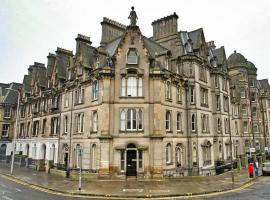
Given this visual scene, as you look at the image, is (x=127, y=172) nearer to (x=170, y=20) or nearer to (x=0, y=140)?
(x=170, y=20)

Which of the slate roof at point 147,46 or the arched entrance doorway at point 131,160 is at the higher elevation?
the slate roof at point 147,46

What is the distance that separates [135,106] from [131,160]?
19.4ft

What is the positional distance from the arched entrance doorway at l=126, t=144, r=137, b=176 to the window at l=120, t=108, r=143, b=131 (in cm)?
201

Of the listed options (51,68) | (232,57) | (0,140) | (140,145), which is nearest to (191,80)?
(140,145)

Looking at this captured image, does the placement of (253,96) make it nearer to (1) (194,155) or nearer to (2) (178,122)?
(1) (194,155)

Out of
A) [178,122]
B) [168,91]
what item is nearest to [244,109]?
[178,122]

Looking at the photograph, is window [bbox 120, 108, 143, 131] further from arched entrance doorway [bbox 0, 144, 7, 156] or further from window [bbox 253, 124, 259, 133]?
window [bbox 253, 124, 259, 133]

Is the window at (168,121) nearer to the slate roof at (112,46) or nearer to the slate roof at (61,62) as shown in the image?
the slate roof at (112,46)

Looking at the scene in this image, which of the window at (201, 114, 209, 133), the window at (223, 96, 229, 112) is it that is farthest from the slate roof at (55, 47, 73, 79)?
the window at (223, 96, 229, 112)

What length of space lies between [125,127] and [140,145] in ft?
8.38

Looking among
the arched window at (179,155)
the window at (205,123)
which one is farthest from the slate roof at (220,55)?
the arched window at (179,155)

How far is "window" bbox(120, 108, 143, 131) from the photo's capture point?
26.5 meters

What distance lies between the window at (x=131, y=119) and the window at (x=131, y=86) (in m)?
1.87

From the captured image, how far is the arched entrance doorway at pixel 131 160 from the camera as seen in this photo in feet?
84.5
